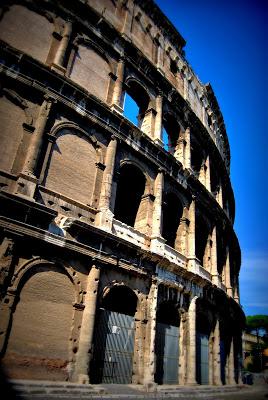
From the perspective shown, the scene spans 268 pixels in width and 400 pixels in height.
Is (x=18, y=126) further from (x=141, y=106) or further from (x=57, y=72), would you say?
(x=141, y=106)

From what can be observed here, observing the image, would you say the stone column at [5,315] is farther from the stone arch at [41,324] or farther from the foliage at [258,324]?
the foliage at [258,324]

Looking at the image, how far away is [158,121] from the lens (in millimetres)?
11656

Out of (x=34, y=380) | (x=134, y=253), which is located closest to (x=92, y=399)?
(x=34, y=380)

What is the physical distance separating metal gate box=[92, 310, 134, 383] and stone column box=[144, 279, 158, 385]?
459mm

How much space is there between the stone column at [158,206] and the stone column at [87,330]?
2.74 meters

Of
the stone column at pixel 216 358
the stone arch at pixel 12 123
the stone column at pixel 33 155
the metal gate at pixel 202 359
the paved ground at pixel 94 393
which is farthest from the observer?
the stone column at pixel 216 358

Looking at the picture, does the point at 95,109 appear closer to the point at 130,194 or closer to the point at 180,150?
the point at 130,194

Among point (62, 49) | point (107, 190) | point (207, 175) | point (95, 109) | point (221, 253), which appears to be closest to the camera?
point (107, 190)

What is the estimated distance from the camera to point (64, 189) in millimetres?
7645

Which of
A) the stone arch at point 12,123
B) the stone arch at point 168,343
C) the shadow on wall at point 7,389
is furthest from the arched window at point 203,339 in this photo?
the stone arch at point 12,123

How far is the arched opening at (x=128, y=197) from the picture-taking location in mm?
10578

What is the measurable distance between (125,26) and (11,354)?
38.4ft

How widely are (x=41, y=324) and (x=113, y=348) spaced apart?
2.12 m

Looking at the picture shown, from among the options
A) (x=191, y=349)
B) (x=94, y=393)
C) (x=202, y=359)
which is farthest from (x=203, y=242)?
(x=94, y=393)
